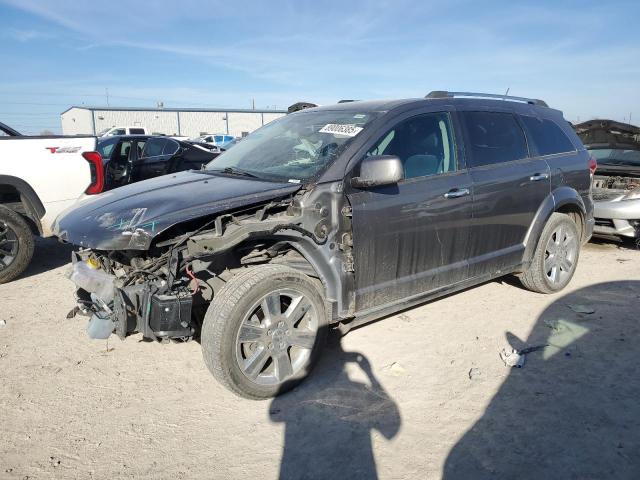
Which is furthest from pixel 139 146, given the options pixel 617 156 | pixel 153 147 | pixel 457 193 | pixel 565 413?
pixel 565 413

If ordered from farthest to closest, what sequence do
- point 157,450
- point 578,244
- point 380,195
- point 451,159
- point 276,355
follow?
point 578,244 < point 451,159 < point 380,195 < point 276,355 < point 157,450

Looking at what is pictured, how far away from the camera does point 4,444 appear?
2.81 metres

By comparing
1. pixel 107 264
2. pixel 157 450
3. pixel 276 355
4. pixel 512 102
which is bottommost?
pixel 157 450

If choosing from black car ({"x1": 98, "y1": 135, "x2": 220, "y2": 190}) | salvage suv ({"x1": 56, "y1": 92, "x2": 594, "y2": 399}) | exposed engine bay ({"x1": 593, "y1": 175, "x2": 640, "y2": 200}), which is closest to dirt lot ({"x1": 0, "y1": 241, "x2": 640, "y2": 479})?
salvage suv ({"x1": 56, "y1": 92, "x2": 594, "y2": 399})

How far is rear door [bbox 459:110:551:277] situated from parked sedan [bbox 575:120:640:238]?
2773mm

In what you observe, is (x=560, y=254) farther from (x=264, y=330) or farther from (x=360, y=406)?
(x=264, y=330)

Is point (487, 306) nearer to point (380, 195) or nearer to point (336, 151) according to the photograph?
point (380, 195)

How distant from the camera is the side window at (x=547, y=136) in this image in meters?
4.81

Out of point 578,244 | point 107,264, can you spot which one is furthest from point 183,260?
point 578,244

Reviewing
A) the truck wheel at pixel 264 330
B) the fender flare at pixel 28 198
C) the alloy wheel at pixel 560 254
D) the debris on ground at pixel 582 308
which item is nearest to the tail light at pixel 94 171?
the fender flare at pixel 28 198

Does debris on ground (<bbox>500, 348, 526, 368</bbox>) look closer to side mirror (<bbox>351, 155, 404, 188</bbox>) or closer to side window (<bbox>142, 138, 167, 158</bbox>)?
side mirror (<bbox>351, 155, 404, 188</bbox>)

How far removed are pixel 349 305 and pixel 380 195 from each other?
81cm

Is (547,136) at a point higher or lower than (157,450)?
higher

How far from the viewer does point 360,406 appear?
314 cm
